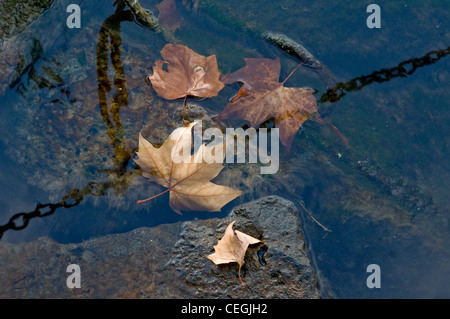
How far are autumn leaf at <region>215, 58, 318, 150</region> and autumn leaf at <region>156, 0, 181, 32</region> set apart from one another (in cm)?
82

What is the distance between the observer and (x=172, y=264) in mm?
1908

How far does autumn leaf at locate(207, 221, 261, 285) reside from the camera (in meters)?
1.84

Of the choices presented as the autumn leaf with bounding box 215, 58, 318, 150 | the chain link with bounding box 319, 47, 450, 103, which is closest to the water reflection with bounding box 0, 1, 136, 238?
the autumn leaf with bounding box 215, 58, 318, 150

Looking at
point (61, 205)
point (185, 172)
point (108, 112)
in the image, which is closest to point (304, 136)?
point (185, 172)

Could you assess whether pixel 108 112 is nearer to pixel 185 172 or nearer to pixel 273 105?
pixel 185 172

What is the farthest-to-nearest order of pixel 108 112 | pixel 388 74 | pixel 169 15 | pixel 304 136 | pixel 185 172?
pixel 169 15, pixel 388 74, pixel 304 136, pixel 108 112, pixel 185 172

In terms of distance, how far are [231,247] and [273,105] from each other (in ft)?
3.28

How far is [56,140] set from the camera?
86.0 inches

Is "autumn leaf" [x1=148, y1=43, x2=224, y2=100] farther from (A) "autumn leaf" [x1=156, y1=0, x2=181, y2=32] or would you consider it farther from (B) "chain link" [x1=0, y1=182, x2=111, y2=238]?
(B) "chain link" [x1=0, y1=182, x2=111, y2=238]

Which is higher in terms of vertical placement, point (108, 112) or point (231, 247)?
point (108, 112)

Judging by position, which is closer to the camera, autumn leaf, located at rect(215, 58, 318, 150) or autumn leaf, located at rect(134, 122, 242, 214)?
autumn leaf, located at rect(134, 122, 242, 214)

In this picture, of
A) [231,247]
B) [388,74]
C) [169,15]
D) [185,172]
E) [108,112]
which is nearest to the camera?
[231,247]

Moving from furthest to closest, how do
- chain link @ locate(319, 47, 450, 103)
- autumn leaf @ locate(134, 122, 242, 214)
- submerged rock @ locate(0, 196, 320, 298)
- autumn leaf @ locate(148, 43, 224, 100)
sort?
chain link @ locate(319, 47, 450, 103) → autumn leaf @ locate(148, 43, 224, 100) → autumn leaf @ locate(134, 122, 242, 214) → submerged rock @ locate(0, 196, 320, 298)

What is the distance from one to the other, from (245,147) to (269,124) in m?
0.24
